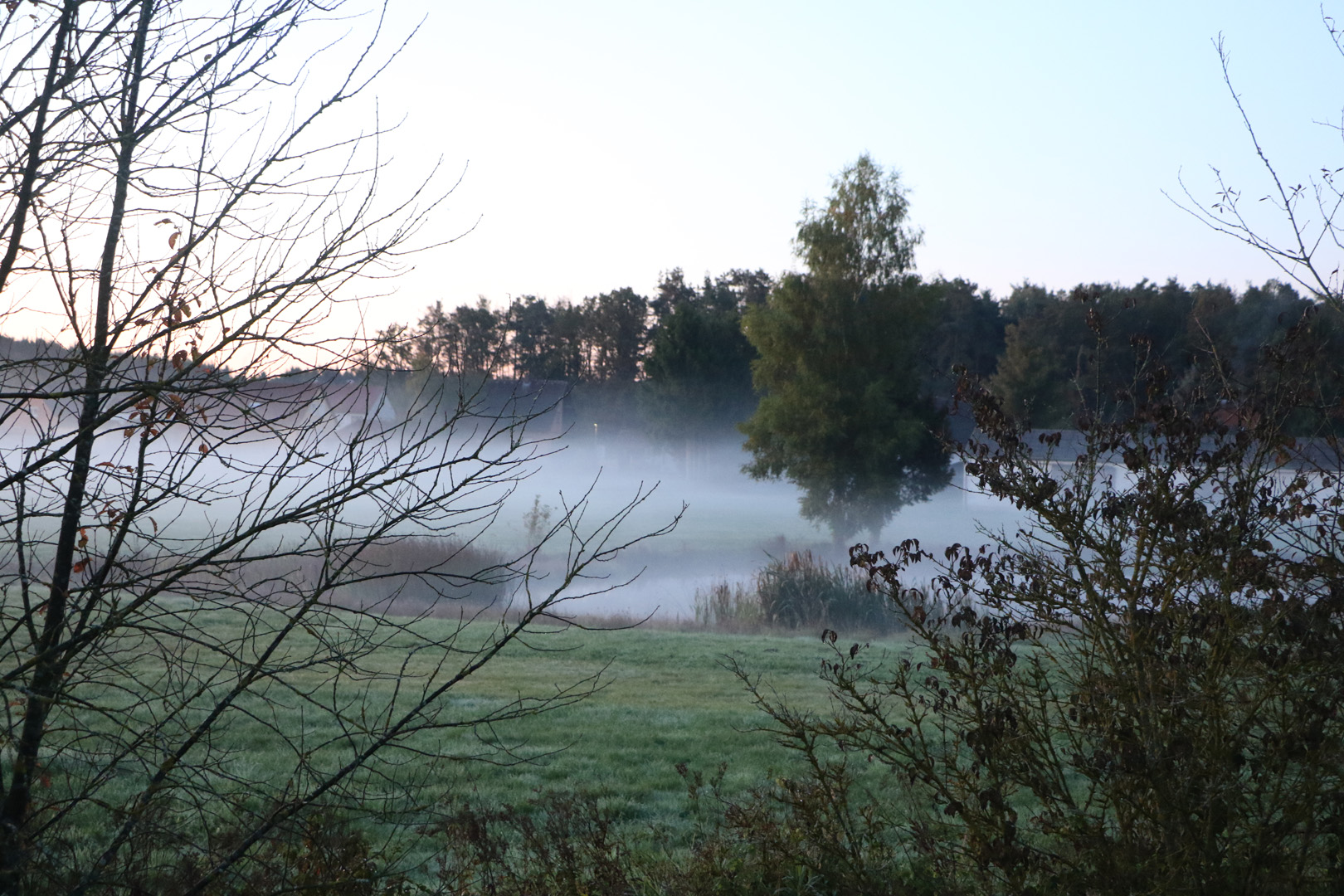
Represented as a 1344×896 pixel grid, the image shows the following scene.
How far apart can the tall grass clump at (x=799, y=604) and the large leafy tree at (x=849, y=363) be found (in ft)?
29.4

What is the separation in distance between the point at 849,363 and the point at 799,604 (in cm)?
1170

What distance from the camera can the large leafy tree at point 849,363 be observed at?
26859 millimetres

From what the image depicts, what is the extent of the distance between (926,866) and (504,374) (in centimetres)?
271

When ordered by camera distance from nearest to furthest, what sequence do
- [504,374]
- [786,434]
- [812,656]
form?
1. [504,374]
2. [812,656]
3. [786,434]

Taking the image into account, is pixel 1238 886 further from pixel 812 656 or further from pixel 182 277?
pixel 812 656

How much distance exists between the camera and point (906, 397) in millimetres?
27828

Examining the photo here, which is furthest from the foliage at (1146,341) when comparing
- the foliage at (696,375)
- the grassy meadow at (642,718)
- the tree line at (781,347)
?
the foliage at (696,375)

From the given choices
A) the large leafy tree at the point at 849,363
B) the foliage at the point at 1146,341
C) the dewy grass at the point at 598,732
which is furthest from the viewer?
the large leafy tree at the point at 849,363

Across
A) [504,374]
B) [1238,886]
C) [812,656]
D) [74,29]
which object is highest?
[74,29]

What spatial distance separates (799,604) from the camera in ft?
56.8

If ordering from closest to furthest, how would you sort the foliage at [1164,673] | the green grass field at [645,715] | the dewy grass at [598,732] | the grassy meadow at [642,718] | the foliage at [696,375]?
the foliage at [1164,673] < the dewy grass at [598,732] < the grassy meadow at [642,718] < the green grass field at [645,715] < the foliage at [696,375]

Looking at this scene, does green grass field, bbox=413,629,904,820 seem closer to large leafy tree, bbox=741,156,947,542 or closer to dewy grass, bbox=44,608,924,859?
dewy grass, bbox=44,608,924,859

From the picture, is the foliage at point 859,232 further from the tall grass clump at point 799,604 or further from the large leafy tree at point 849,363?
the tall grass clump at point 799,604

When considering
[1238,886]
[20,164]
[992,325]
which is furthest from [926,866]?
[992,325]
